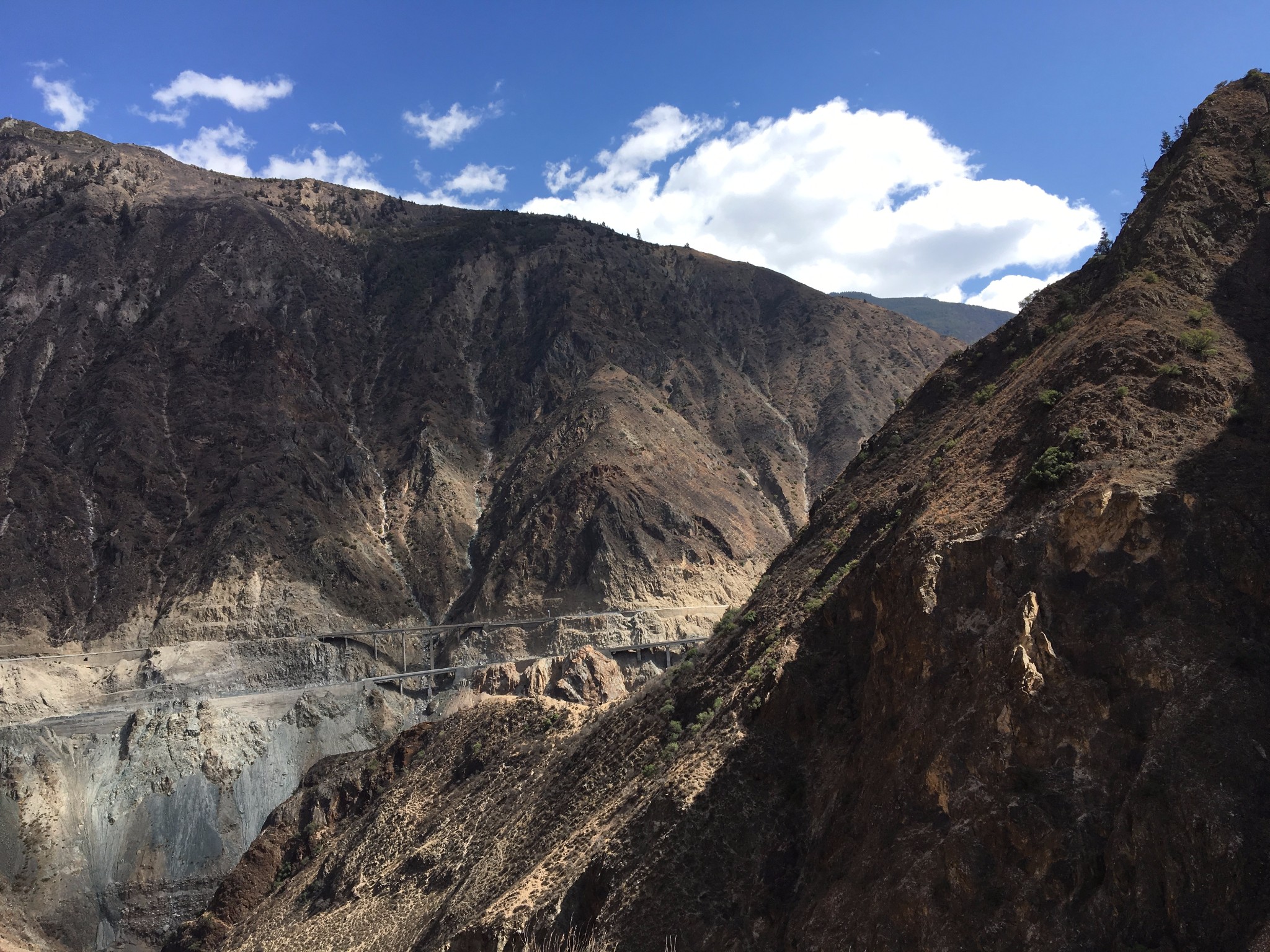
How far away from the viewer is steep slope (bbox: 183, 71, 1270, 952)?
2016 cm

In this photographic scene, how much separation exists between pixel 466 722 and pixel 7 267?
97.8 m

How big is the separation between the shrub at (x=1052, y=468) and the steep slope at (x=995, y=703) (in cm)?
11

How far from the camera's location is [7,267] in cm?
11706

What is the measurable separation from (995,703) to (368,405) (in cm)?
10893

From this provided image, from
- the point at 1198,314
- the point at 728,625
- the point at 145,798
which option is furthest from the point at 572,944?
the point at 145,798

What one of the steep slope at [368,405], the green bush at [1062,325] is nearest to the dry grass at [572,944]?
the green bush at [1062,325]

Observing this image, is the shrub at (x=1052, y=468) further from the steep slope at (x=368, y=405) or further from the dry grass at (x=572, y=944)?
the steep slope at (x=368, y=405)

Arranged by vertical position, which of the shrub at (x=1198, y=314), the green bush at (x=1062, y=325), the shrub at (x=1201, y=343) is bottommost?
the shrub at (x=1201, y=343)

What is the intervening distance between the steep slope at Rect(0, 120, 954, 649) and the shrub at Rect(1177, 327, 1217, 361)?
6775 centimetres

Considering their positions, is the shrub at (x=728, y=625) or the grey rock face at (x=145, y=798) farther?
the grey rock face at (x=145, y=798)

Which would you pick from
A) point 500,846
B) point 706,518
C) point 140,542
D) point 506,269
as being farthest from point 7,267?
point 500,846

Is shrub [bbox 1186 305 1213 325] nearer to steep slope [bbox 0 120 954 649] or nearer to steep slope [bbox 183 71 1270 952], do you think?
steep slope [bbox 183 71 1270 952]

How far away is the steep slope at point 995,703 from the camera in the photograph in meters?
20.2

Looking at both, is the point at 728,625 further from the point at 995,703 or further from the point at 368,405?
the point at 368,405
